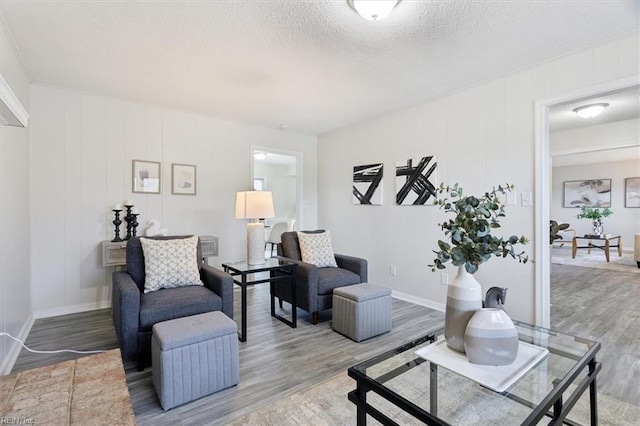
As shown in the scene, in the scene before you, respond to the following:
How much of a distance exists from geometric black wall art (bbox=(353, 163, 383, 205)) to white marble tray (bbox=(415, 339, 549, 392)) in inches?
111

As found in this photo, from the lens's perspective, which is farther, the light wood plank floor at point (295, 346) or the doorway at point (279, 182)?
the doorway at point (279, 182)

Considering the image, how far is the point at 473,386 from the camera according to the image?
1327 mm

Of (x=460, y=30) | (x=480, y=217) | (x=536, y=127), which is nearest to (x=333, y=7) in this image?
(x=460, y=30)

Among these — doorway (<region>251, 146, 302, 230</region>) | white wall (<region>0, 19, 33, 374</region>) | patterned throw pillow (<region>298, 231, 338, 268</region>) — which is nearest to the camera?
white wall (<region>0, 19, 33, 374</region>)

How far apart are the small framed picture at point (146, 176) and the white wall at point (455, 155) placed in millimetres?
2526

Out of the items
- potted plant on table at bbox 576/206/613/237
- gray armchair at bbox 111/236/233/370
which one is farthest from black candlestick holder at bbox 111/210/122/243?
potted plant on table at bbox 576/206/613/237

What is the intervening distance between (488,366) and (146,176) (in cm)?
390

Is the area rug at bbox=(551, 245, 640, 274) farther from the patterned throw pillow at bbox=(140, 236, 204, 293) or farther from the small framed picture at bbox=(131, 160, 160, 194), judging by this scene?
the small framed picture at bbox=(131, 160, 160, 194)

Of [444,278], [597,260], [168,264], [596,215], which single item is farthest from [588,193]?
[168,264]

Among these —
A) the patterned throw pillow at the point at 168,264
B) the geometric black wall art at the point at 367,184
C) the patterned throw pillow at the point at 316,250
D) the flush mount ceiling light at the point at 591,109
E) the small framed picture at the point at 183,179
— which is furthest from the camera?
the geometric black wall art at the point at 367,184

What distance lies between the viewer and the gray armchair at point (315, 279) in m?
2.96

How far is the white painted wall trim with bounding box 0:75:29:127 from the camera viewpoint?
1187mm

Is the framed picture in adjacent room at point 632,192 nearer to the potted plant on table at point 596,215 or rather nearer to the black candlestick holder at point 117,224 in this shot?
the potted plant on table at point 596,215

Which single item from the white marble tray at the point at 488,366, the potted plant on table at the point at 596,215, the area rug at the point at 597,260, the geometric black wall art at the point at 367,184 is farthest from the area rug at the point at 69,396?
the potted plant on table at the point at 596,215
